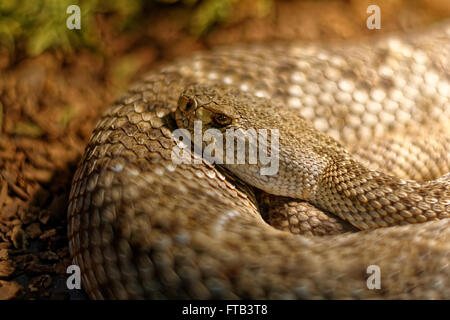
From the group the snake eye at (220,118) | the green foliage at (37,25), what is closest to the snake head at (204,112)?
the snake eye at (220,118)

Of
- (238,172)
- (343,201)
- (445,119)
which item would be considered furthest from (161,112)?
(445,119)

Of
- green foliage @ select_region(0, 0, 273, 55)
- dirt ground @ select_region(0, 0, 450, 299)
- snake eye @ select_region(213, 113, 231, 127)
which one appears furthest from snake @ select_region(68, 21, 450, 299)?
green foliage @ select_region(0, 0, 273, 55)

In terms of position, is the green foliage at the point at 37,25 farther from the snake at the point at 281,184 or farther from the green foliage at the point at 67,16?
the snake at the point at 281,184

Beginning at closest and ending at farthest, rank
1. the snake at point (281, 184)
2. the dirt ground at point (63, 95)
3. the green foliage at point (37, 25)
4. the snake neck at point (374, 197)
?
the snake at point (281, 184) → the snake neck at point (374, 197) → the dirt ground at point (63, 95) → the green foliage at point (37, 25)

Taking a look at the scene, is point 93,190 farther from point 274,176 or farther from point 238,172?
point 274,176
